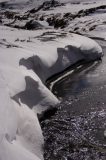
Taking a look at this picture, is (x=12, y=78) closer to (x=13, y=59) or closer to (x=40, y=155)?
(x=13, y=59)

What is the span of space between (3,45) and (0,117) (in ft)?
27.0

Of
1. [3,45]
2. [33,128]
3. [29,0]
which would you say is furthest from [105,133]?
[29,0]

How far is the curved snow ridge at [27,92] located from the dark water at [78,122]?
0.47 m

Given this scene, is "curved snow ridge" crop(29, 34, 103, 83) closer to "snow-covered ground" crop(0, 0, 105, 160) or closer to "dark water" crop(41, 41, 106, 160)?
"snow-covered ground" crop(0, 0, 105, 160)

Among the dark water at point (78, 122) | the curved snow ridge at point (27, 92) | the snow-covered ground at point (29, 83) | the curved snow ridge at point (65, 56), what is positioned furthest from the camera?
the curved snow ridge at point (65, 56)

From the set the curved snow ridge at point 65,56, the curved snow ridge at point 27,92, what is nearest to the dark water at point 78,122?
the curved snow ridge at point 27,92

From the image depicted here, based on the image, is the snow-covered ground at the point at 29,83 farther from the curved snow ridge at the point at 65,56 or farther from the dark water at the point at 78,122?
the dark water at the point at 78,122

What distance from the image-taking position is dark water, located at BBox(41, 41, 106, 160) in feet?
29.1

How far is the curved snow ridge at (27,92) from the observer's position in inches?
309

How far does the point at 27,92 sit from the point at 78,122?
191cm

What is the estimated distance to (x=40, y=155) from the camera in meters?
8.43

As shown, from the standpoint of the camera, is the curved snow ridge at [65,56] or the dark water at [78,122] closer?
the dark water at [78,122]

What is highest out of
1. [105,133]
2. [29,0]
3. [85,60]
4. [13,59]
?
[13,59]

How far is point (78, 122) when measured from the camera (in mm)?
10625
